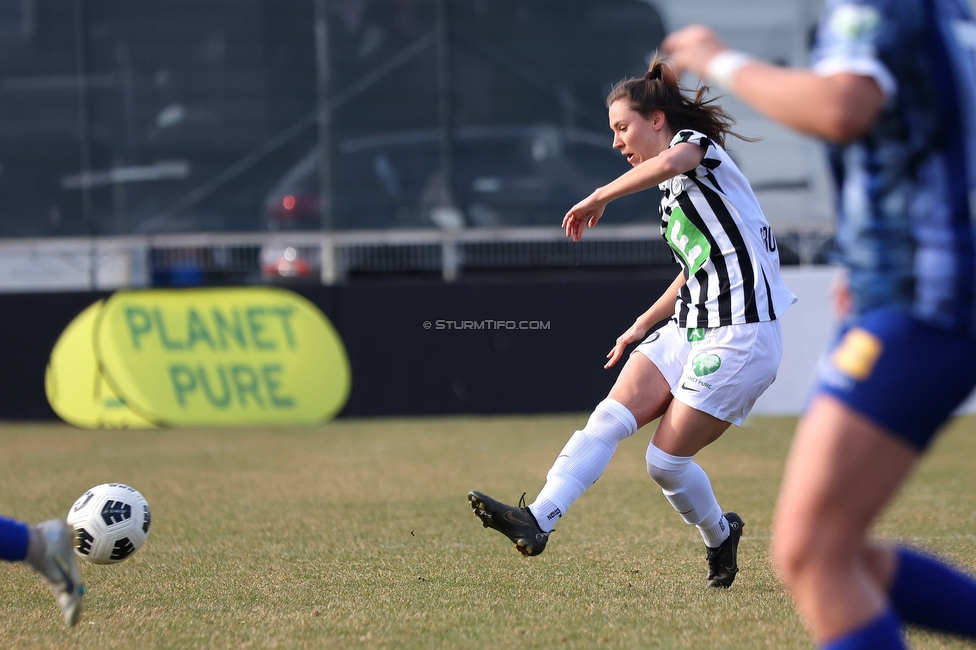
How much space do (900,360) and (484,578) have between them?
8.35 ft

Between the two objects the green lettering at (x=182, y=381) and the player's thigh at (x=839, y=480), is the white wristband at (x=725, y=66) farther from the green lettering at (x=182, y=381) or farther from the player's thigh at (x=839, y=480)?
the green lettering at (x=182, y=381)

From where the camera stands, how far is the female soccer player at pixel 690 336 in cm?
379

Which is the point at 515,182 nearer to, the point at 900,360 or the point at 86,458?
the point at 86,458

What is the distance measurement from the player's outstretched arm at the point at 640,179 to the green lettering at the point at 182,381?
25.4ft

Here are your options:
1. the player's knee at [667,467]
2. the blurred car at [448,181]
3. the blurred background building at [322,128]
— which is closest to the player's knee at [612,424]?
the player's knee at [667,467]

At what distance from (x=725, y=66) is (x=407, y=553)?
3.18m

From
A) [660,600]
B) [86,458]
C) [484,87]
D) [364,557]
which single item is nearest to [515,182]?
[484,87]

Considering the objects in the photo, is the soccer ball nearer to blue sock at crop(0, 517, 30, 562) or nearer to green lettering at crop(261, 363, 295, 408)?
blue sock at crop(0, 517, 30, 562)

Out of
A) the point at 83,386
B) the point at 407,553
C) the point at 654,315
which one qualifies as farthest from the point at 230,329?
the point at 654,315

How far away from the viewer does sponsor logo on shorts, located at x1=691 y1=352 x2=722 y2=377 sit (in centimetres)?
380

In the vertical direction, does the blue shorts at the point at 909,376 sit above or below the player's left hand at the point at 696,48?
below

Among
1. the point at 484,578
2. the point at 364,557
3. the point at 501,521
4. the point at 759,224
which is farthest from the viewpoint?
the point at 364,557

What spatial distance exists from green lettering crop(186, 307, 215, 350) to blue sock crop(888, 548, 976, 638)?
9.09 metres

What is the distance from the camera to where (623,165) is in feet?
37.7
